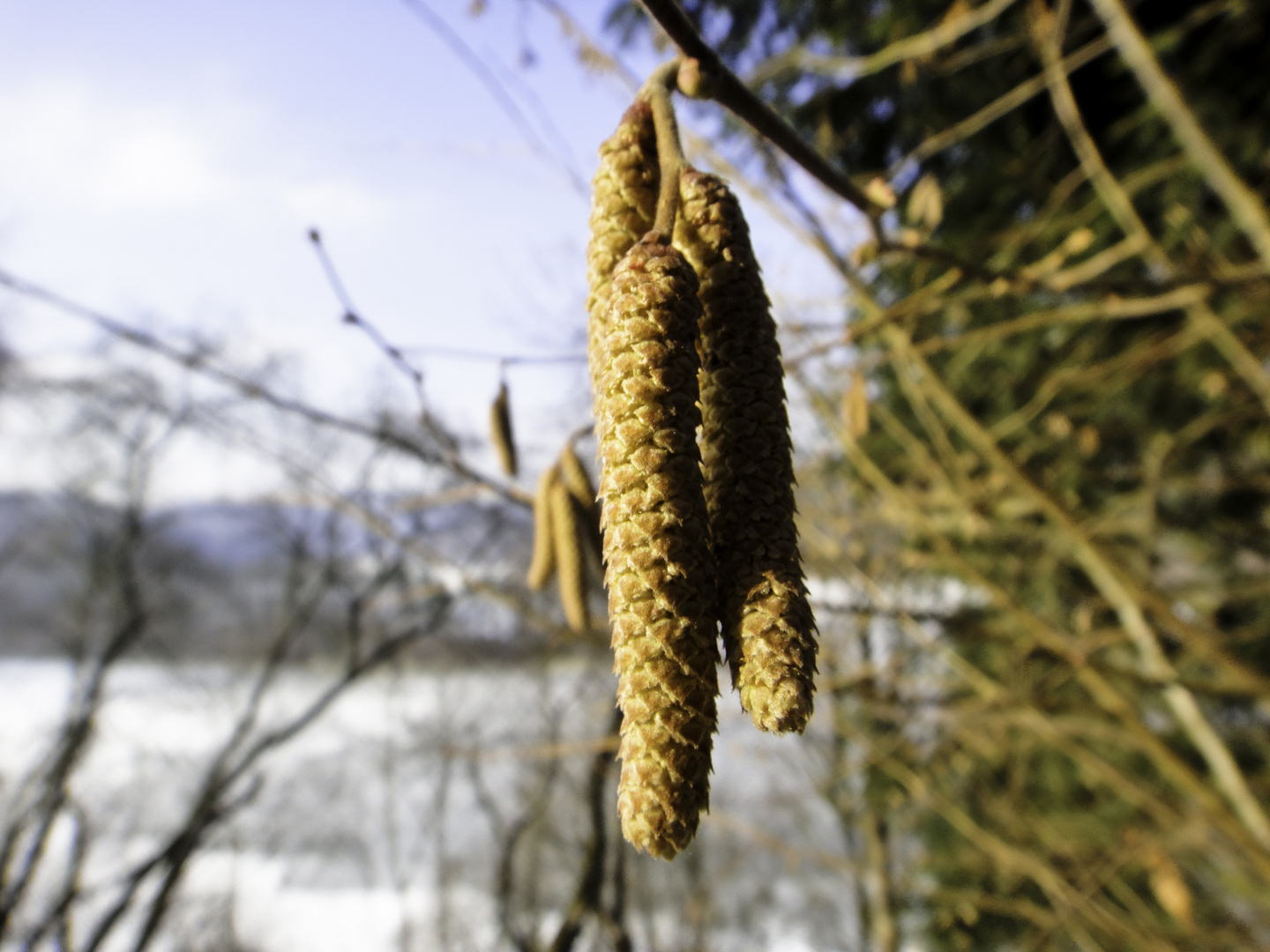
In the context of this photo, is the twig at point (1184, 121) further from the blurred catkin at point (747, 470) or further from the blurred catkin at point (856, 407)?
the blurred catkin at point (747, 470)

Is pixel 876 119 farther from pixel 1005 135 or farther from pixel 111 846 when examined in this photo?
pixel 111 846

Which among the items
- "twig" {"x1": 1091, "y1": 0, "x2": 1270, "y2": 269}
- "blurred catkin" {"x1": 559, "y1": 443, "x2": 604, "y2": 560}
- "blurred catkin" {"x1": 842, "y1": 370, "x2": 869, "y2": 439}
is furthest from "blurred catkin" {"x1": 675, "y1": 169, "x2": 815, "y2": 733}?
"twig" {"x1": 1091, "y1": 0, "x2": 1270, "y2": 269}

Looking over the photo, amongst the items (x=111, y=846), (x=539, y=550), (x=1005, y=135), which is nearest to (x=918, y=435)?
(x=1005, y=135)

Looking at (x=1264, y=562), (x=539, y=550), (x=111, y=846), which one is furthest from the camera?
(x=111, y=846)

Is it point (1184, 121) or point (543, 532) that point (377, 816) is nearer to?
point (543, 532)

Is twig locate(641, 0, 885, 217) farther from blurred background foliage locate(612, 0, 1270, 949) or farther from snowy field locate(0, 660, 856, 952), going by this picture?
snowy field locate(0, 660, 856, 952)

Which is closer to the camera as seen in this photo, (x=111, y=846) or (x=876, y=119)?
(x=876, y=119)

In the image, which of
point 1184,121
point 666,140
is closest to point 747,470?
point 666,140

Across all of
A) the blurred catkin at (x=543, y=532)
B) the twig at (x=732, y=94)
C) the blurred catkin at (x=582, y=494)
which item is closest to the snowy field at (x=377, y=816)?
the blurred catkin at (x=543, y=532)
